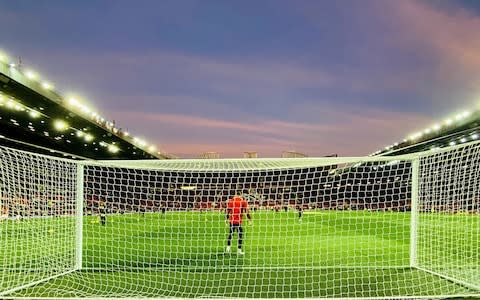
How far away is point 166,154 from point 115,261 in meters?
51.8

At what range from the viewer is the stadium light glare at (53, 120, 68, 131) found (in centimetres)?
2920

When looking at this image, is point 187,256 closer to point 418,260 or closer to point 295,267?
point 295,267

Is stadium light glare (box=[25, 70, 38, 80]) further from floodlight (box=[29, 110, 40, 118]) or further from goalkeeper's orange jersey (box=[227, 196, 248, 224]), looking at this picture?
goalkeeper's orange jersey (box=[227, 196, 248, 224])

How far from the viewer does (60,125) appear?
3028 cm

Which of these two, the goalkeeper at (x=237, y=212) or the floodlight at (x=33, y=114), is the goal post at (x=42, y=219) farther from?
the floodlight at (x=33, y=114)

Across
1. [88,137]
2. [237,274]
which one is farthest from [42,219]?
[88,137]

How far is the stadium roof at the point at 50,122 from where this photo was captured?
20516 millimetres

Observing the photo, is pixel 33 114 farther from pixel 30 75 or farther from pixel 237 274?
pixel 237 274

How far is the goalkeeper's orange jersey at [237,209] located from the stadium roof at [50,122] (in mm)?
11141

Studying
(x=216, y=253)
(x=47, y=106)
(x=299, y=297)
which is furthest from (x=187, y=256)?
(x=47, y=106)

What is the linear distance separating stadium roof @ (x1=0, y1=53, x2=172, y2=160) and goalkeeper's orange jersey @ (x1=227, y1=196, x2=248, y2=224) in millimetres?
11141

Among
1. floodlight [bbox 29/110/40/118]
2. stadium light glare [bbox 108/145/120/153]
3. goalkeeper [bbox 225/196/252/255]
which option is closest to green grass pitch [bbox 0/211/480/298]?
goalkeeper [bbox 225/196/252/255]

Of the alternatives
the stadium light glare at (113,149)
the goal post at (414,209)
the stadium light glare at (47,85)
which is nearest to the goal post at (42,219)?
the goal post at (414,209)

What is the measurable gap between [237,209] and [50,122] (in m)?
21.0
